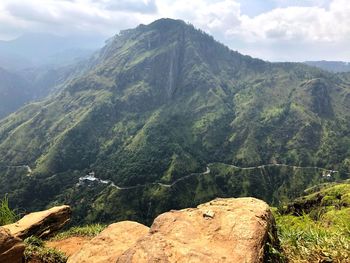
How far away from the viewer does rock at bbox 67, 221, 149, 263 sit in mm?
18469

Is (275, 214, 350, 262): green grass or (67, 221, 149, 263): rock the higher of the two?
(275, 214, 350, 262): green grass

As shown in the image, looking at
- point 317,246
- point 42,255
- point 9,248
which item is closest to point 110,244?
point 9,248

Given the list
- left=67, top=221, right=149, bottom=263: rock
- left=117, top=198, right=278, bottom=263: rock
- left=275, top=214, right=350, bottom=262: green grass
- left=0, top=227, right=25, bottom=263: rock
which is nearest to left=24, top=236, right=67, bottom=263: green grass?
left=0, top=227, right=25, bottom=263: rock

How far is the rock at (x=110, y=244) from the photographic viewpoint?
18469mm

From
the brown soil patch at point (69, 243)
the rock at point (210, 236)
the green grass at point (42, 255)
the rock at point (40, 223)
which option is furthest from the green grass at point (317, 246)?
the rock at point (40, 223)

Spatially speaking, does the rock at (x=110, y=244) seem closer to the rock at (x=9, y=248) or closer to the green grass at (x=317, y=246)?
the rock at (x=9, y=248)

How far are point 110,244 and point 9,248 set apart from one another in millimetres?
5943

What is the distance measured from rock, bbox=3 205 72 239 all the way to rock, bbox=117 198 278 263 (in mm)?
19192

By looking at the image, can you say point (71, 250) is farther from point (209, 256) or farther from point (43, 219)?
point (209, 256)

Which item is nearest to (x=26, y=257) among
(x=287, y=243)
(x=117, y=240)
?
(x=117, y=240)

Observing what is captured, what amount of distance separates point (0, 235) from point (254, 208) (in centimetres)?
1412

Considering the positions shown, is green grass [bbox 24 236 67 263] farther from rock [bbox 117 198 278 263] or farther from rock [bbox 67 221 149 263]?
rock [bbox 117 198 278 263]

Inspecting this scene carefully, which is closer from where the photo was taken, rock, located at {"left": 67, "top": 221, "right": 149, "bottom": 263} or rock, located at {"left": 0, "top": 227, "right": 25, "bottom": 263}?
rock, located at {"left": 67, "top": 221, "right": 149, "bottom": 263}

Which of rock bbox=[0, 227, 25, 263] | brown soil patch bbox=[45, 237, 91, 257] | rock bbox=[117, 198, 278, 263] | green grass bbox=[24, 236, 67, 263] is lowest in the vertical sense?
brown soil patch bbox=[45, 237, 91, 257]
